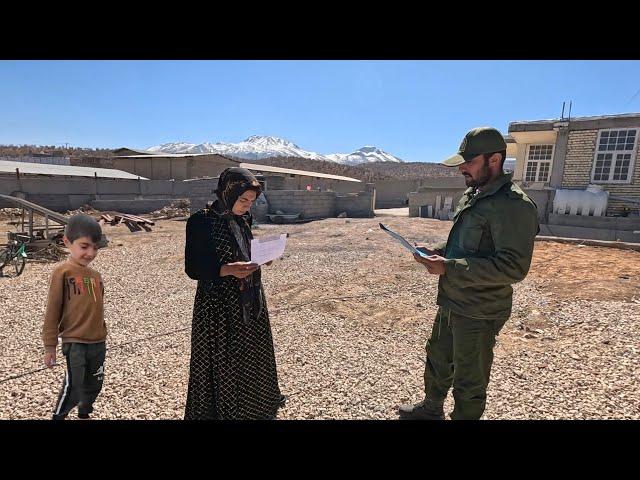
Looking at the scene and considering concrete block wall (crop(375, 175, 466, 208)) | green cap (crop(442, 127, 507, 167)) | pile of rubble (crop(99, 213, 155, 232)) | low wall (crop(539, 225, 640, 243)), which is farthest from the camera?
concrete block wall (crop(375, 175, 466, 208))

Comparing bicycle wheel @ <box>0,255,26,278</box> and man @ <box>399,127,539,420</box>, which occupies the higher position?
man @ <box>399,127,539,420</box>

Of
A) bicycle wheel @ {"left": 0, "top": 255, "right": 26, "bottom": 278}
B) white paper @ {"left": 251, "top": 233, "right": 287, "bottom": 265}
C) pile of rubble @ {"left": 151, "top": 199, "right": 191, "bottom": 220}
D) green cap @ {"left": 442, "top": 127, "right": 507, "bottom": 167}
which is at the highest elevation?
green cap @ {"left": 442, "top": 127, "right": 507, "bottom": 167}

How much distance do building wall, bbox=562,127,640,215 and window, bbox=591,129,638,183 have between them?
0.17 metres

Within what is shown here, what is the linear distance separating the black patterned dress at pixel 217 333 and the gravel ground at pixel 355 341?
0.69m

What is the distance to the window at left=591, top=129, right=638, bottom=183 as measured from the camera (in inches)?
532

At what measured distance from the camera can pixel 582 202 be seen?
1336 cm

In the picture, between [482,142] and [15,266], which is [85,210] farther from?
[482,142]

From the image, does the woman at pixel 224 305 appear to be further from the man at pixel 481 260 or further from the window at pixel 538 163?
the window at pixel 538 163

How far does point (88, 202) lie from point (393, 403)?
71.9ft

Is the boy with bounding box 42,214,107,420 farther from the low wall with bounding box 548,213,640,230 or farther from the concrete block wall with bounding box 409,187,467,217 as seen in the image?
the concrete block wall with bounding box 409,187,467,217

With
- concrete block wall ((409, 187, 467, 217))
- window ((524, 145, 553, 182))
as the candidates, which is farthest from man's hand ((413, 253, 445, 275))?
concrete block wall ((409, 187, 467, 217))

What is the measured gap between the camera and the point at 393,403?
3016mm

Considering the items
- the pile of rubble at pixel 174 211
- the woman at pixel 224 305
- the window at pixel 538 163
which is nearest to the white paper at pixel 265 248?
the woman at pixel 224 305
